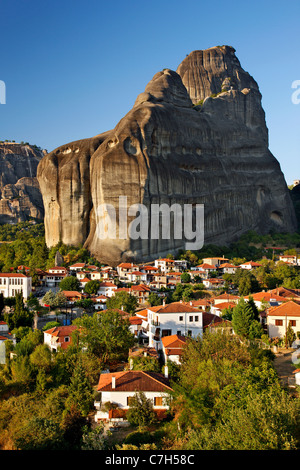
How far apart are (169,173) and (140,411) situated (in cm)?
4616

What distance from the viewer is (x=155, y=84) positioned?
2990 inches

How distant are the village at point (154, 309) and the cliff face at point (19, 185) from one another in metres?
51.7

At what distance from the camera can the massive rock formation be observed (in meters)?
60.0

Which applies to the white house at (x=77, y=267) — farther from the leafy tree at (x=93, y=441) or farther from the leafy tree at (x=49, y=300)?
the leafy tree at (x=93, y=441)

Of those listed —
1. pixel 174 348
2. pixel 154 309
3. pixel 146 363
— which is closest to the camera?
pixel 146 363


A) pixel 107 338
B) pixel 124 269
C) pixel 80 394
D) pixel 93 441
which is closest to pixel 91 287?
pixel 124 269

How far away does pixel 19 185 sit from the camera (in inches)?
4422

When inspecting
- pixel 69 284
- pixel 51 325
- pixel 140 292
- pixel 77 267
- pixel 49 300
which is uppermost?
pixel 77 267

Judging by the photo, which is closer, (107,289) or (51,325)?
(51,325)

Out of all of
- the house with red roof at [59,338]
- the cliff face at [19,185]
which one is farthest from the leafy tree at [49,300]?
the cliff face at [19,185]

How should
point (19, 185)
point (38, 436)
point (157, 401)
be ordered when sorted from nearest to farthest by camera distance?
point (38, 436) < point (157, 401) < point (19, 185)

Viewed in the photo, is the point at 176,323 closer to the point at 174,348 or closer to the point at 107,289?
the point at 174,348

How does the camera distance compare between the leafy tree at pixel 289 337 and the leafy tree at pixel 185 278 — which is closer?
the leafy tree at pixel 289 337

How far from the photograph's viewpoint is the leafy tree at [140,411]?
67.5 feet
